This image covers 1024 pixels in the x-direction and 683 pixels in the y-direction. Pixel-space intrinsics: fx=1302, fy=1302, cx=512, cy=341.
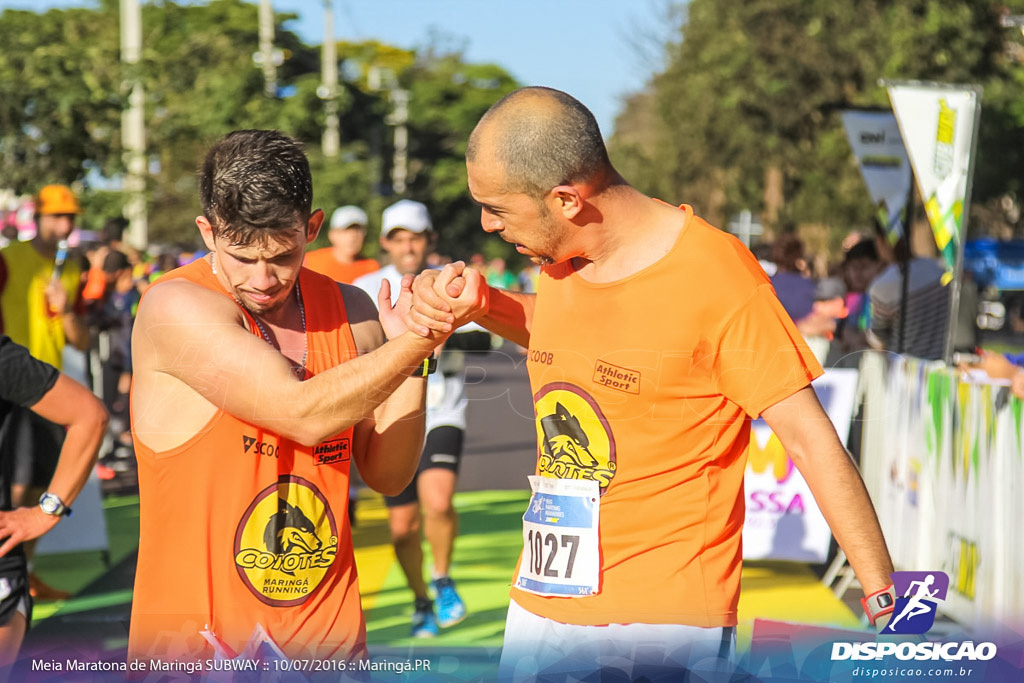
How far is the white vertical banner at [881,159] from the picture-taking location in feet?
34.2

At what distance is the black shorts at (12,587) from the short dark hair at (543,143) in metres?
1.72

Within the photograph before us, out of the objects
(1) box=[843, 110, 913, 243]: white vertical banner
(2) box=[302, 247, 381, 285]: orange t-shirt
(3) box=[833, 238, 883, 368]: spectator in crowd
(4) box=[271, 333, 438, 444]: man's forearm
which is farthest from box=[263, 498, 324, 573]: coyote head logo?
(1) box=[843, 110, 913, 243]: white vertical banner

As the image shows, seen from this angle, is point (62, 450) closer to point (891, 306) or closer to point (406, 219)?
point (406, 219)

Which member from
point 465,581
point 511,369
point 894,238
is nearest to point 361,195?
point 894,238

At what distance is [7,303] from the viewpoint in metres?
7.71

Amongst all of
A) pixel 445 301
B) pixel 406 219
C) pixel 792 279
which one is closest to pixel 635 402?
pixel 445 301

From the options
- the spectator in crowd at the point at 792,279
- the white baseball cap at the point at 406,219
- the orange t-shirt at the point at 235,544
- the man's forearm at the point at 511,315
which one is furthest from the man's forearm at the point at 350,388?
the spectator in crowd at the point at 792,279

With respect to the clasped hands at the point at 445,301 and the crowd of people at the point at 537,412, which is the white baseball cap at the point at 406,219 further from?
the clasped hands at the point at 445,301

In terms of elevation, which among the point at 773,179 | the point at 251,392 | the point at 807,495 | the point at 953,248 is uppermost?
the point at 251,392

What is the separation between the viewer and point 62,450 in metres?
3.39

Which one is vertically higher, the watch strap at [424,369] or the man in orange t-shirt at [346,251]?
the watch strap at [424,369]

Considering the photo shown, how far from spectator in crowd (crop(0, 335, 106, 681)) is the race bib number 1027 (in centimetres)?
129

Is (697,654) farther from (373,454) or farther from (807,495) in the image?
(807,495)

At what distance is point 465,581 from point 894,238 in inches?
174
